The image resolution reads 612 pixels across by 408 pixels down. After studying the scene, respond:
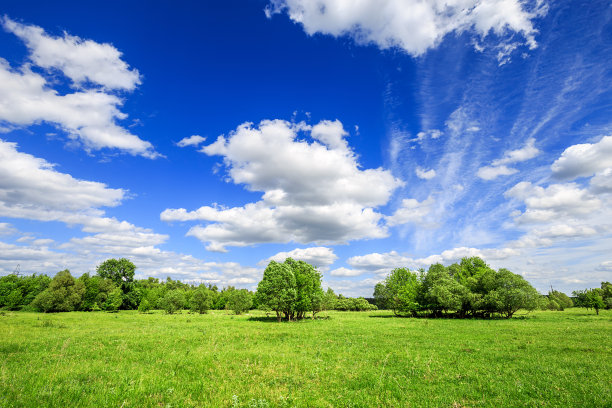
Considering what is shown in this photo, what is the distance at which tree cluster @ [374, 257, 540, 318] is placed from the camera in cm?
5684

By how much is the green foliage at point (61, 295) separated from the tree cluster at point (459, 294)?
307ft

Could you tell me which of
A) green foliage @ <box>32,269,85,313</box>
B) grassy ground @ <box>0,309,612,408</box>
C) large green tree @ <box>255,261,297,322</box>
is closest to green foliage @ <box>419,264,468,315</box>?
large green tree @ <box>255,261,297,322</box>

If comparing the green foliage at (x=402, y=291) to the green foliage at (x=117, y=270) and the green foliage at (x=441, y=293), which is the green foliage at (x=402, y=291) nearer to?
the green foliage at (x=441, y=293)

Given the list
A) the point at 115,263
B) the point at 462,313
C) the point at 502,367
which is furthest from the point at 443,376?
the point at 115,263

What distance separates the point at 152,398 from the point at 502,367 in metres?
20.7

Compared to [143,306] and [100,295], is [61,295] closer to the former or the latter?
[100,295]

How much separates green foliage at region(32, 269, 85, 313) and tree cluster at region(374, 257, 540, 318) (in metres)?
93.7

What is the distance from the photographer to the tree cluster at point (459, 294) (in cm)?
5684

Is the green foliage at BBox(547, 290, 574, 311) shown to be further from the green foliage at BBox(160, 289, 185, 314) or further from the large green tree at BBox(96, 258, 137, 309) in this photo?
the large green tree at BBox(96, 258, 137, 309)

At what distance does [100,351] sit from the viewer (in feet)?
66.6

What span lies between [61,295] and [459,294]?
109 meters

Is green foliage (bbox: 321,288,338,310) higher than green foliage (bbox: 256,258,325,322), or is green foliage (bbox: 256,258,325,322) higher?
green foliage (bbox: 256,258,325,322)

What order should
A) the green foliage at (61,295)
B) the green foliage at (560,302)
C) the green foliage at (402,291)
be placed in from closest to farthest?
1. the green foliage at (402,291)
2. the green foliage at (61,295)
3. the green foliage at (560,302)

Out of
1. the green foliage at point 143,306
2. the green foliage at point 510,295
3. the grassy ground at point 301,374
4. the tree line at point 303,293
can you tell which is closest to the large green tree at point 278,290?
the tree line at point 303,293
